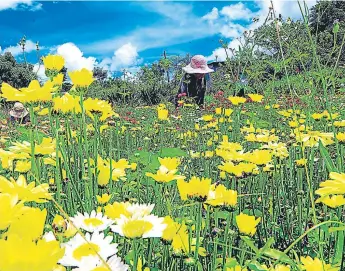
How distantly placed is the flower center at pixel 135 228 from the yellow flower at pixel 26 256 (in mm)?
239

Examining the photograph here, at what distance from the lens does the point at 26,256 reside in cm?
27

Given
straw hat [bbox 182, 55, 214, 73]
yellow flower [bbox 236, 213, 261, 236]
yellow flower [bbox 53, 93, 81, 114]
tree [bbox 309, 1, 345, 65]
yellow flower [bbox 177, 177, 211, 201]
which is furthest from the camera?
straw hat [bbox 182, 55, 214, 73]

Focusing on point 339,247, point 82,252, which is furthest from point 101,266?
point 339,247

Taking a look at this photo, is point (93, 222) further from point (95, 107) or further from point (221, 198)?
point (95, 107)

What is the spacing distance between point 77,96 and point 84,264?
0.60 meters

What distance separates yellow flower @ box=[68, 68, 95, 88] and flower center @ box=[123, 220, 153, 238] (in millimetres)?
455

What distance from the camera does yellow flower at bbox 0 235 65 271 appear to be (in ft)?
0.87

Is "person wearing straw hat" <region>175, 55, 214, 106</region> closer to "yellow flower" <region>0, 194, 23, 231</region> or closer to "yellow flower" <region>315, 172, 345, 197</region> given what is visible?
"yellow flower" <region>315, 172, 345, 197</region>

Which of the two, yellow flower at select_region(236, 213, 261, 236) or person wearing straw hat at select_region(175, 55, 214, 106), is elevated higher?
person wearing straw hat at select_region(175, 55, 214, 106)

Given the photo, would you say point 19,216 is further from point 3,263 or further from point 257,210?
point 257,210

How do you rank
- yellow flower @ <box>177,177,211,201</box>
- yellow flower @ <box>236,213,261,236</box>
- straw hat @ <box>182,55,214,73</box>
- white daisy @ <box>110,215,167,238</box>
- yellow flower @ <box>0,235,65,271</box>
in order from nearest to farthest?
1. yellow flower @ <box>0,235,65,271</box>
2. white daisy @ <box>110,215,167,238</box>
3. yellow flower @ <box>177,177,211,201</box>
4. yellow flower @ <box>236,213,261,236</box>
5. straw hat @ <box>182,55,214,73</box>

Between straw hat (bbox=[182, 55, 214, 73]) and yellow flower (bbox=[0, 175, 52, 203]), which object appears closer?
yellow flower (bbox=[0, 175, 52, 203])

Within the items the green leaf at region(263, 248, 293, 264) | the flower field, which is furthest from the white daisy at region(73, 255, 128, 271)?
the green leaf at region(263, 248, 293, 264)

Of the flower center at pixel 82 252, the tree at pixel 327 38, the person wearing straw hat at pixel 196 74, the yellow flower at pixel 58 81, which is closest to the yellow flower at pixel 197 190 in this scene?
the flower center at pixel 82 252
